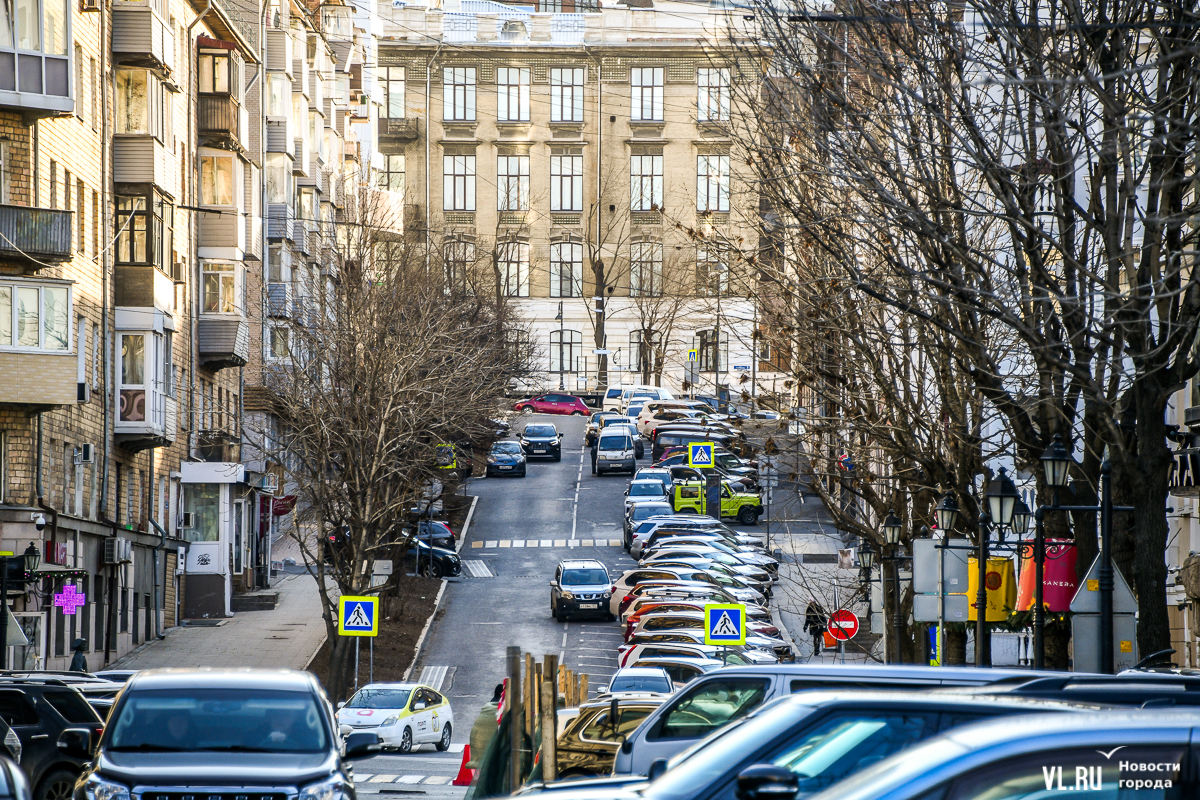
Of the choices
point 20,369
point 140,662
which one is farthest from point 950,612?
point 140,662

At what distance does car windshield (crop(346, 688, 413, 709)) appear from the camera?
2988 centimetres

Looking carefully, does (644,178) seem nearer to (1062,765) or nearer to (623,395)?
(623,395)

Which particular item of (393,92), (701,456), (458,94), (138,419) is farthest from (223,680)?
(393,92)

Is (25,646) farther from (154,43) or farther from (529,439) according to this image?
(529,439)

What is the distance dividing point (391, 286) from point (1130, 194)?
126ft

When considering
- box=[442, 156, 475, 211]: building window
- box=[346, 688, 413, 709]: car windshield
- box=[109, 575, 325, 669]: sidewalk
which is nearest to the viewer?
box=[346, 688, 413, 709]: car windshield

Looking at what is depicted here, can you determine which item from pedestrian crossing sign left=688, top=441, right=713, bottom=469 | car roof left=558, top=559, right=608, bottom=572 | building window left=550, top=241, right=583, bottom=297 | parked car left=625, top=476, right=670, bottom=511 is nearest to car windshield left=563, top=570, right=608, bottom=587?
car roof left=558, top=559, right=608, bottom=572

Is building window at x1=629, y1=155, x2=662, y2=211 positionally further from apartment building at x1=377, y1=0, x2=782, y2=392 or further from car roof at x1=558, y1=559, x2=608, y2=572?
car roof at x1=558, y1=559, x2=608, y2=572

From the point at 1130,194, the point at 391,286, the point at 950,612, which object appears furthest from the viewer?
the point at 391,286

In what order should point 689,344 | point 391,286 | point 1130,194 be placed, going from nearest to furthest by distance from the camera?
point 1130,194, point 391,286, point 689,344

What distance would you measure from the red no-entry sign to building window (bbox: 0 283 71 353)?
17248 millimetres

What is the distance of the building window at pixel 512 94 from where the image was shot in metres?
107

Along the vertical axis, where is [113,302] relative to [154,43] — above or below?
below

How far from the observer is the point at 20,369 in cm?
3462
